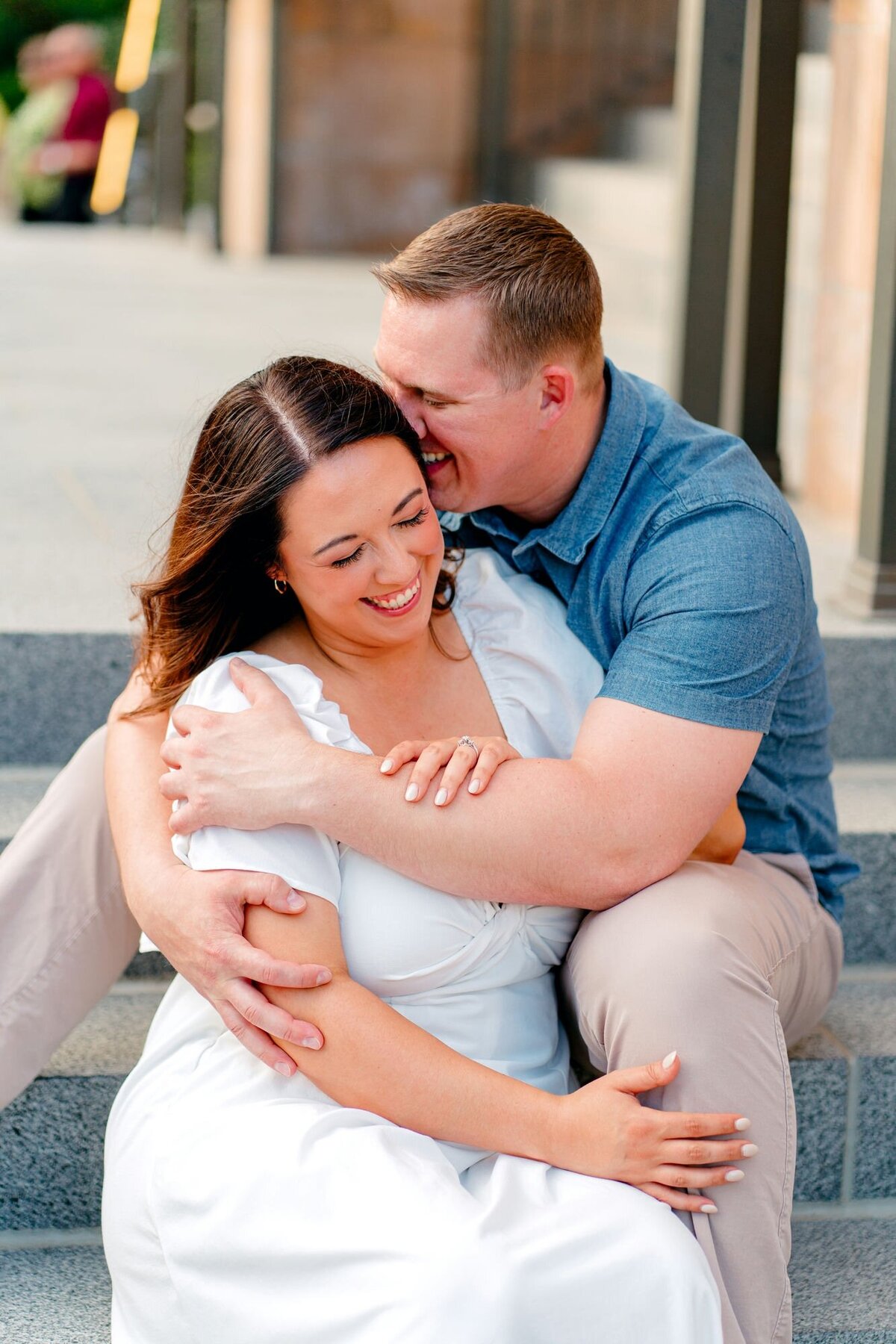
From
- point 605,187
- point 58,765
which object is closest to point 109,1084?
point 58,765

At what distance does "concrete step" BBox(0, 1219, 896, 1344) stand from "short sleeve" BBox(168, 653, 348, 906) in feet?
1.82

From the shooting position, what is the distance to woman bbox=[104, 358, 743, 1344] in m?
1.48

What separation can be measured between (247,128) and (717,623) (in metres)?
7.22

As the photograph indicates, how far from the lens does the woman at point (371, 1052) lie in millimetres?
1482

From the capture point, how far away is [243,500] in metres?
1.76

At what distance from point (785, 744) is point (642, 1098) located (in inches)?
21.2

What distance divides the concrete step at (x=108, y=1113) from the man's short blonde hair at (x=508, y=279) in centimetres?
97

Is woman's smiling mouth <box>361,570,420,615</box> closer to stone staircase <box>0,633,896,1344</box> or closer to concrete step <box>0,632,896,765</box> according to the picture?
stone staircase <box>0,633,896,1344</box>

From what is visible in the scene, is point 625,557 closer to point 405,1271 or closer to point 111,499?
point 405,1271

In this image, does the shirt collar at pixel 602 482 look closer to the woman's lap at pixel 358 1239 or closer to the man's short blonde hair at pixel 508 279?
the man's short blonde hair at pixel 508 279

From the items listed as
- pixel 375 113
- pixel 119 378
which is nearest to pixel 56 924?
pixel 119 378

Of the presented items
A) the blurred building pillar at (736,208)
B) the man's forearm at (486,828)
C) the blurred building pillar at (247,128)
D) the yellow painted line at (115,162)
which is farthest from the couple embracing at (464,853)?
the yellow painted line at (115,162)

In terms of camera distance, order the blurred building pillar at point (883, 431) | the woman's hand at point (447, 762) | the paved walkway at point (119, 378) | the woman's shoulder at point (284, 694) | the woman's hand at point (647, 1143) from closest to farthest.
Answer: the woman's hand at point (647, 1143)
the woman's hand at point (447, 762)
the woman's shoulder at point (284, 694)
the blurred building pillar at point (883, 431)
the paved walkway at point (119, 378)

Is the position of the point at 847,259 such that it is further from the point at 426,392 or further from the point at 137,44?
the point at 137,44
